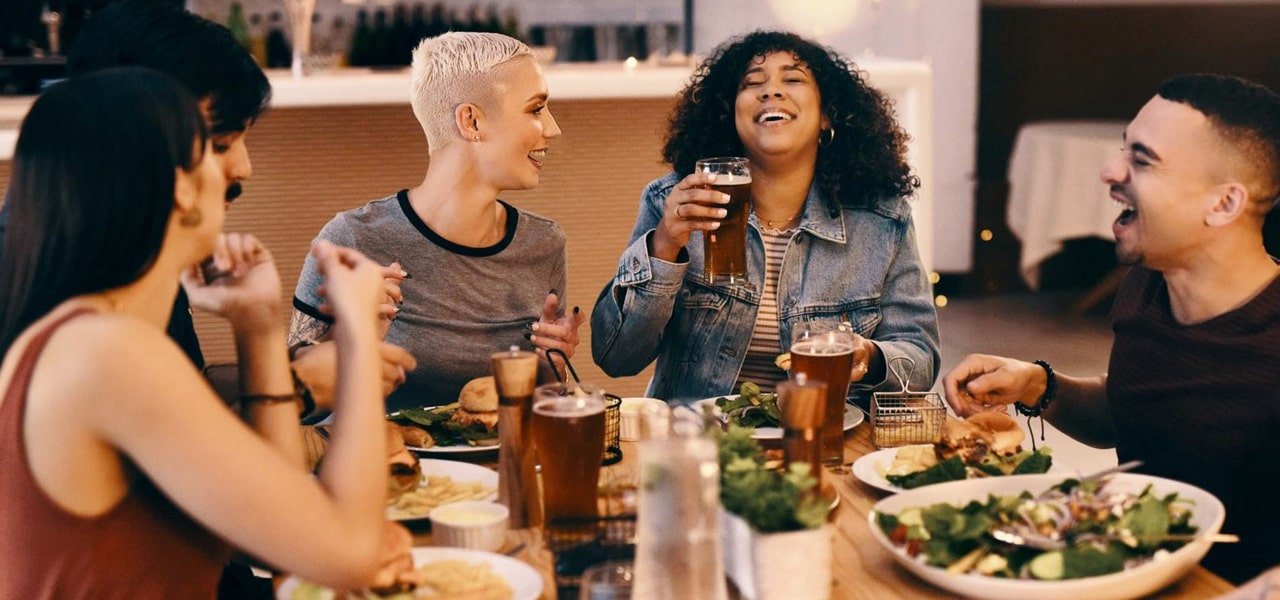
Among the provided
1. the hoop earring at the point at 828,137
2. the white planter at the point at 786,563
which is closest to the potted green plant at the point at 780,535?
the white planter at the point at 786,563

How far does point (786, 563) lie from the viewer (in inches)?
55.3

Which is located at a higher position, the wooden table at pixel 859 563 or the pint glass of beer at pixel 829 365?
the pint glass of beer at pixel 829 365

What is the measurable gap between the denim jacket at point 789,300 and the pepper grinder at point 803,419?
104cm

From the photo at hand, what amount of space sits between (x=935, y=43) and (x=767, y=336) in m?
4.37

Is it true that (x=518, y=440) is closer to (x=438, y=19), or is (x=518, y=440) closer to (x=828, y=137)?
(x=828, y=137)

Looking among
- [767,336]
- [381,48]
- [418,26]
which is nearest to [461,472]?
[767,336]

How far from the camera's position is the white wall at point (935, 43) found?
6.65m

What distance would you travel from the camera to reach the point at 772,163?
2736mm

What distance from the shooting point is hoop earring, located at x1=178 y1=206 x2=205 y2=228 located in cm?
146

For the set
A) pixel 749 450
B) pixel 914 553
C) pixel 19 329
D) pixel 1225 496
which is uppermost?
pixel 19 329

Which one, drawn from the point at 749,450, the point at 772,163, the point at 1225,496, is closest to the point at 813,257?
the point at 772,163

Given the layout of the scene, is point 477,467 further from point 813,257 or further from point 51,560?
point 813,257

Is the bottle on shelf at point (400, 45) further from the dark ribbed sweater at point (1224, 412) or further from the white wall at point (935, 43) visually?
the dark ribbed sweater at point (1224, 412)

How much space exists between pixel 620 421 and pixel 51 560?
92 centimetres
